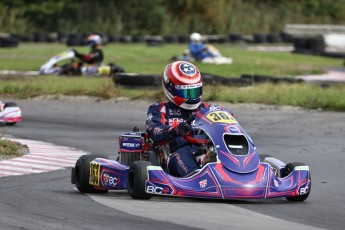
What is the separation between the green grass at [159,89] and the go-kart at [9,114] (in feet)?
12.1

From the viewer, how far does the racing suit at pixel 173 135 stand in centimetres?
810

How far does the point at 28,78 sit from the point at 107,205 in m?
15.1

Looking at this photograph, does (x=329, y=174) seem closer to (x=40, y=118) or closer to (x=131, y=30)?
(x=40, y=118)

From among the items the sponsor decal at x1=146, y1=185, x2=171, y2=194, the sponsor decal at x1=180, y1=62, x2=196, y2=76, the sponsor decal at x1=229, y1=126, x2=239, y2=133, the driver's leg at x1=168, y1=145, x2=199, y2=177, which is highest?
the sponsor decal at x1=180, y1=62, x2=196, y2=76

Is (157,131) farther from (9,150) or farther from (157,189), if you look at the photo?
(9,150)

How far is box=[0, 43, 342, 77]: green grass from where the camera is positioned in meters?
26.9

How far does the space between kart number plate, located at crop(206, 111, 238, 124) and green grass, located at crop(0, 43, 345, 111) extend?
9.35 metres

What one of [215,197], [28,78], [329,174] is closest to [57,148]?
[329,174]

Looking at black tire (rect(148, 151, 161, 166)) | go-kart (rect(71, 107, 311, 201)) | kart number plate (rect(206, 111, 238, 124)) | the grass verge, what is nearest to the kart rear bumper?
go-kart (rect(71, 107, 311, 201))

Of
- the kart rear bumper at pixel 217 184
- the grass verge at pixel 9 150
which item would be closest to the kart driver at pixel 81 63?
the grass verge at pixel 9 150

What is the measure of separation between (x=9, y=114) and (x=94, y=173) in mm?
7150

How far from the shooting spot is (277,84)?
2016 centimetres

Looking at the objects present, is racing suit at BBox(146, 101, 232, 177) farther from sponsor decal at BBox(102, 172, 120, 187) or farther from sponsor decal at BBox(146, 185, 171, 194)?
sponsor decal at BBox(102, 172, 120, 187)

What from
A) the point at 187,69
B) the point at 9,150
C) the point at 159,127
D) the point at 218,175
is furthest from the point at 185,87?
the point at 9,150
